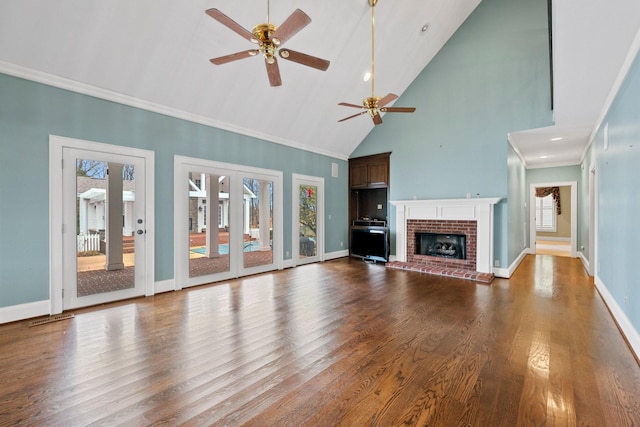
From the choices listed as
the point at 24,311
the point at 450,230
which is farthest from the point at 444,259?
the point at 24,311

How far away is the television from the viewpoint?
712cm

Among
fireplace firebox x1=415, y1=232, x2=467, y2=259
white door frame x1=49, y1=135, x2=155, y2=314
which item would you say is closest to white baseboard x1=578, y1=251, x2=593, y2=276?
fireplace firebox x1=415, y1=232, x2=467, y2=259

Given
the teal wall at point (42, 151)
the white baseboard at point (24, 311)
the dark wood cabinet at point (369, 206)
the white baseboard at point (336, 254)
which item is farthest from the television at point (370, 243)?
the white baseboard at point (24, 311)

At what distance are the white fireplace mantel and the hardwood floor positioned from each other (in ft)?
5.23

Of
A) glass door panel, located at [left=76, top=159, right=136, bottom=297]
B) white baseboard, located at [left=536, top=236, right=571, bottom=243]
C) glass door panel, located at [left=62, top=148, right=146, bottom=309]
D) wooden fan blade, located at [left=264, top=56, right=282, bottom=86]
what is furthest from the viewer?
white baseboard, located at [left=536, top=236, right=571, bottom=243]

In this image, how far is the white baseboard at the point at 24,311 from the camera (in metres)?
3.24

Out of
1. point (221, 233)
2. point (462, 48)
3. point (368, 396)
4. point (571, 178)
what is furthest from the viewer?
point (571, 178)

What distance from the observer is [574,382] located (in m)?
2.12

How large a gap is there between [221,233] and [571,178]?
9568 mm

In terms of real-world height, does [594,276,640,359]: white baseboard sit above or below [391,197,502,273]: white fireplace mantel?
below

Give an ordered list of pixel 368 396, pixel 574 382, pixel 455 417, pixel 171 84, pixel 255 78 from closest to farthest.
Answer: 1. pixel 455 417
2. pixel 368 396
3. pixel 574 382
4. pixel 171 84
5. pixel 255 78

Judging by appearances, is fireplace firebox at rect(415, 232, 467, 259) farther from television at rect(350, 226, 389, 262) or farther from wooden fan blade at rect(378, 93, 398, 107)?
wooden fan blade at rect(378, 93, 398, 107)

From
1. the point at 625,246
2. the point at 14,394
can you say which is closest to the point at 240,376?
the point at 14,394

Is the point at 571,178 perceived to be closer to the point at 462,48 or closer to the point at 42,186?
the point at 462,48
